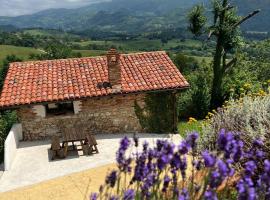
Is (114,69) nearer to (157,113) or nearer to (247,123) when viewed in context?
(157,113)

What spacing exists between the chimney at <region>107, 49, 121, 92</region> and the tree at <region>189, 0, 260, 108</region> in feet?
29.3

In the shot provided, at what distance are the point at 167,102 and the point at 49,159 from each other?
6.03 m

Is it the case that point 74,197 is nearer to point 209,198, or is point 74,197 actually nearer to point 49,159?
point 49,159

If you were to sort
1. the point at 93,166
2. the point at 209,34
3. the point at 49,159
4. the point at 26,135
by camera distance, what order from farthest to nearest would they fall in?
the point at 209,34 → the point at 26,135 → the point at 49,159 → the point at 93,166

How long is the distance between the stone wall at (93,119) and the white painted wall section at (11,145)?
258mm

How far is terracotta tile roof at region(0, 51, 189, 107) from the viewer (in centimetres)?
1630

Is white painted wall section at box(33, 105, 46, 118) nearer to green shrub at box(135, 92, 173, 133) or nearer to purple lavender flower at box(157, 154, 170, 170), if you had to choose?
green shrub at box(135, 92, 173, 133)

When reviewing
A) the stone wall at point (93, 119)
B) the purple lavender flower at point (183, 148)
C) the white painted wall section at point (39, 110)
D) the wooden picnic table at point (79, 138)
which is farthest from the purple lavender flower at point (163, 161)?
the white painted wall section at point (39, 110)

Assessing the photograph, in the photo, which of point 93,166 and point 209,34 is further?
point 209,34

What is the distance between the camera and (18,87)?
16953mm

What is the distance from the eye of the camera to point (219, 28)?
24.3 meters

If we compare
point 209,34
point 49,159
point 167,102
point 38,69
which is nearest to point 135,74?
point 167,102

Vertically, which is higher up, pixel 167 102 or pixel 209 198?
pixel 209 198

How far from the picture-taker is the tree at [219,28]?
24.1 metres
